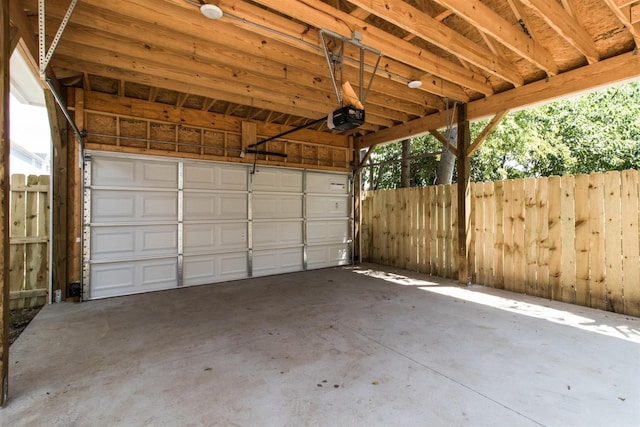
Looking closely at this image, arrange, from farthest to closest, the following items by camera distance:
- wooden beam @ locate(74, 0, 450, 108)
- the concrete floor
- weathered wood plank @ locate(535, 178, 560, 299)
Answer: weathered wood plank @ locate(535, 178, 560, 299) → wooden beam @ locate(74, 0, 450, 108) → the concrete floor

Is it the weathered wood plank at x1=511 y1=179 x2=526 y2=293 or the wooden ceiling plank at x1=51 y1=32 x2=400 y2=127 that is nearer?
the wooden ceiling plank at x1=51 y1=32 x2=400 y2=127

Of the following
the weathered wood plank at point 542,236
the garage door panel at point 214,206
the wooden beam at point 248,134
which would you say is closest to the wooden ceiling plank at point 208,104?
the wooden beam at point 248,134

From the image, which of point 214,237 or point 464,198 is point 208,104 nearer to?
point 214,237

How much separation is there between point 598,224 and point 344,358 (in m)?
3.96

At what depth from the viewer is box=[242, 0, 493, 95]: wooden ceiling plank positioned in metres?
2.86

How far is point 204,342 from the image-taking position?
10.2 feet

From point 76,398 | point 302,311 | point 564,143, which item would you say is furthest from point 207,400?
point 564,143

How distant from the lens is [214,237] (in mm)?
5852

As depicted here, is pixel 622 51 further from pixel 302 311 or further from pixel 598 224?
A: pixel 302 311

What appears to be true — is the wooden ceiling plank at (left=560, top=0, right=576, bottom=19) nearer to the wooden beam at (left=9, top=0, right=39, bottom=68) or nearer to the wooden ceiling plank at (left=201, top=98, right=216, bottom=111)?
the wooden ceiling plank at (left=201, top=98, right=216, bottom=111)

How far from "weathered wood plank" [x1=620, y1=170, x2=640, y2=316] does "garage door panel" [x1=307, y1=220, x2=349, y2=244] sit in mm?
5050

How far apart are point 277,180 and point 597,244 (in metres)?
5.46

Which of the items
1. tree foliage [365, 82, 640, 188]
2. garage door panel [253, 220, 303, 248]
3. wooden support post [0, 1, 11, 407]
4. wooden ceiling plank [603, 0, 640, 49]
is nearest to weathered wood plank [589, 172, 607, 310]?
wooden ceiling plank [603, 0, 640, 49]

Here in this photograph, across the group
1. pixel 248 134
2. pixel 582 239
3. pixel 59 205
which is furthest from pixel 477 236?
pixel 59 205
